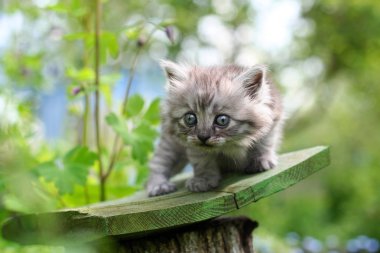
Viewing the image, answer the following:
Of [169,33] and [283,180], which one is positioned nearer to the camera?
[283,180]

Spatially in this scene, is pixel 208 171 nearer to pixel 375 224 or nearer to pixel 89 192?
pixel 89 192

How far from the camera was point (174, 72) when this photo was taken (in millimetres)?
2650

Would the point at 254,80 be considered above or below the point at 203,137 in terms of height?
above

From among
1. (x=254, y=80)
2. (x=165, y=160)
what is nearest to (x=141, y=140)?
(x=165, y=160)

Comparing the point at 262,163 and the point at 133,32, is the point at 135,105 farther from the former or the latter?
the point at 262,163

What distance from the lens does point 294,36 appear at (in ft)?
34.6

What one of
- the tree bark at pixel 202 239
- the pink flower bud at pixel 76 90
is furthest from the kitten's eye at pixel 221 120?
the pink flower bud at pixel 76 90

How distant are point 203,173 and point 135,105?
0.81 m

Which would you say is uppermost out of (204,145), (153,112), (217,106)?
(217,106)

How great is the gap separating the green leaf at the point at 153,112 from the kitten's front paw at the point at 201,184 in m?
0.76

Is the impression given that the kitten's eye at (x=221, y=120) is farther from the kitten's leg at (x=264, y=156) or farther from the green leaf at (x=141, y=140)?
the green leaf at (x=141, y=140)

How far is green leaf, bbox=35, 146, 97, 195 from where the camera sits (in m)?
2.91

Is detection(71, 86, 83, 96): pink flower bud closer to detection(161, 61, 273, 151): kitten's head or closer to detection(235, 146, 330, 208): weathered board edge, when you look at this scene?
detection(161, 61, 273, 151): kitten's head

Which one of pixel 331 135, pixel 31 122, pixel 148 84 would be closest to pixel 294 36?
pixel 148 84
